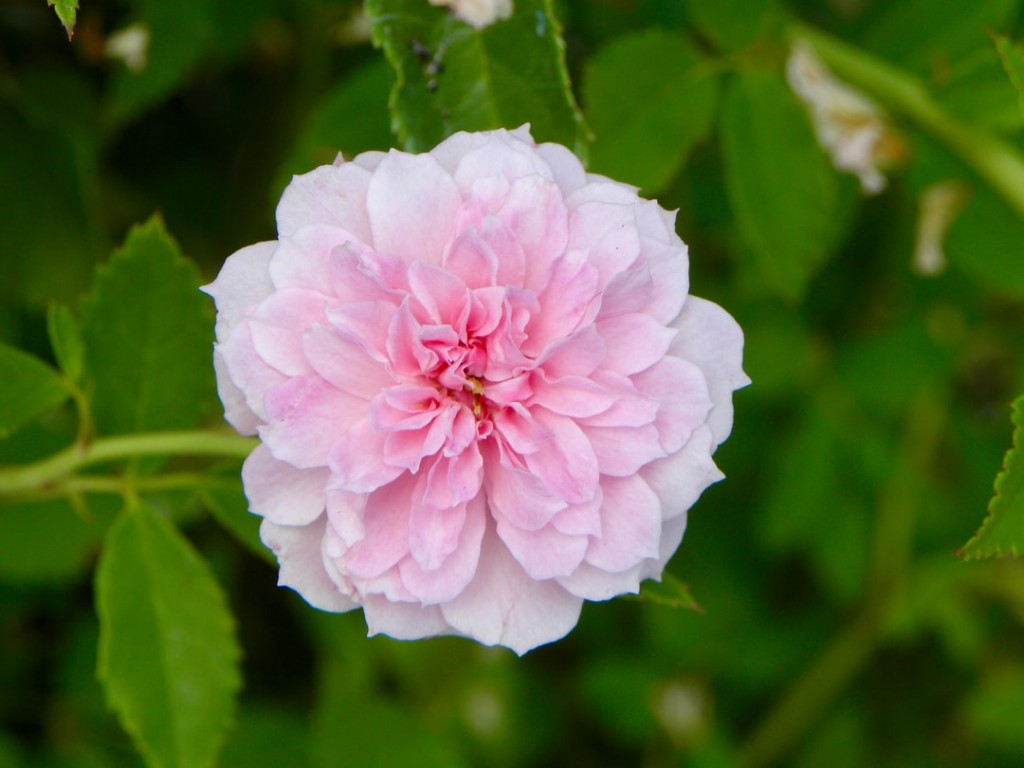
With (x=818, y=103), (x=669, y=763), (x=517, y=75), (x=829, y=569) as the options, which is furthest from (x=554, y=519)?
(x=669, y=763)

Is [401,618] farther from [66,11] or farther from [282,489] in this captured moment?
[66,11]

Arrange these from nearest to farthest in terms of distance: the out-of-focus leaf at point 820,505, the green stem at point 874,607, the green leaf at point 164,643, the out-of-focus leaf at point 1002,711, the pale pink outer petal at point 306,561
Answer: the pale pink outer petal at point 306,561, the green leaf at point 164,643, the out-of-focus leaf at point 820,505, the out-of-focus leaf at point 1002,711, the green stem at point 874,607

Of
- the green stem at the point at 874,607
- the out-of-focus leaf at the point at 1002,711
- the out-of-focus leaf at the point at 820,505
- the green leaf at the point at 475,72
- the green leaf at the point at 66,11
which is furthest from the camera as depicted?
the green stem at the point at 874,607

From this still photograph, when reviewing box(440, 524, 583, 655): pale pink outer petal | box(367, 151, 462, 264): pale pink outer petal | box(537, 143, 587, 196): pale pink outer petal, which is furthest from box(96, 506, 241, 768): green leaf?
box(537, 143, 587, 196): pale pink outer petal

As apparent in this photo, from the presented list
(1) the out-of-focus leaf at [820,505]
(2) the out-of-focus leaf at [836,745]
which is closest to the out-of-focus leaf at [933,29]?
(1) the out-of-focus leaf at [820,505]

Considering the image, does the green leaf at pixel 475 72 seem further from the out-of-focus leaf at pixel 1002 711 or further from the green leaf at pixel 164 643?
the out-of-focus leaf at pixel 1002 711

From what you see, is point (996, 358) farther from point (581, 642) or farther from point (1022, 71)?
point (1022, 71)

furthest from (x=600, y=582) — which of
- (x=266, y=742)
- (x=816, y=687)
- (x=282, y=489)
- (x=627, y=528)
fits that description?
(x=816, y=687)
